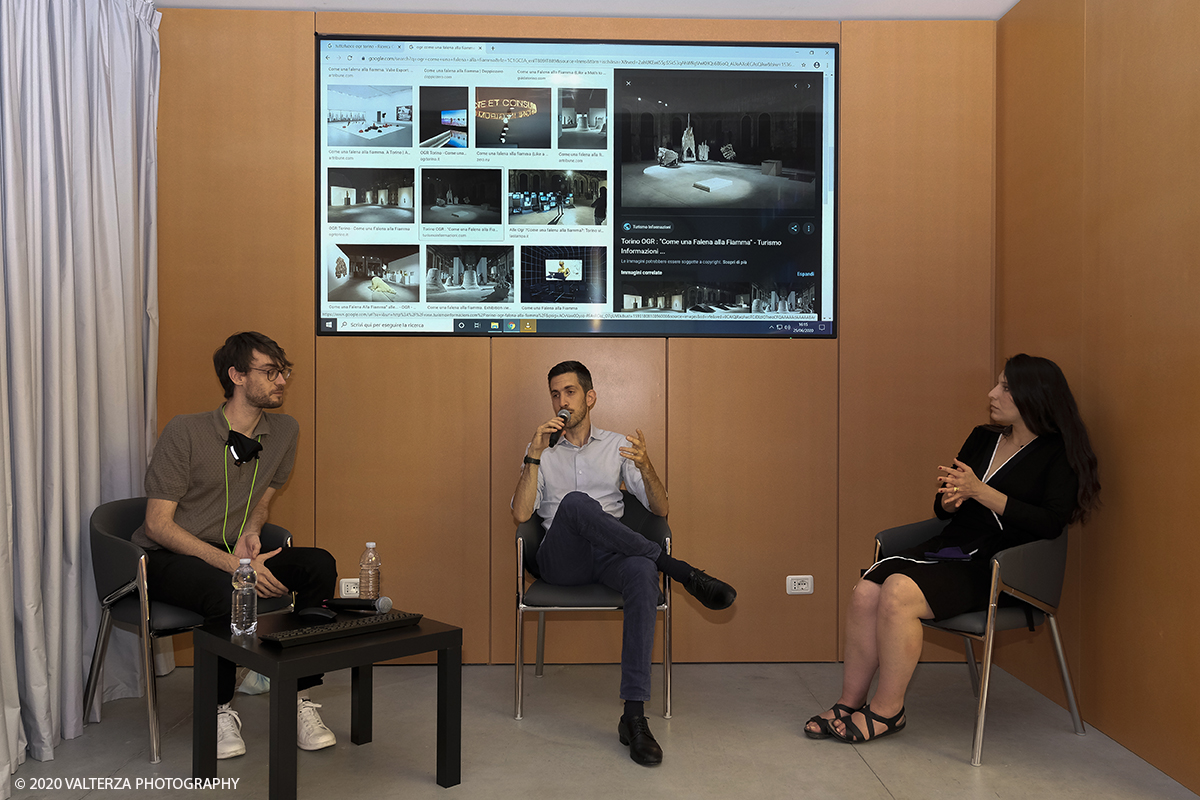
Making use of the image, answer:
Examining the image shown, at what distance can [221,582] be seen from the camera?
2.88 meters

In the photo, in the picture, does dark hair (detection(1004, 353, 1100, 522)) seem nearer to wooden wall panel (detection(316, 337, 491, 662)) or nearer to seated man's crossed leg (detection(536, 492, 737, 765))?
seated man's crossed leg (detection(536, 492, 737, 765))

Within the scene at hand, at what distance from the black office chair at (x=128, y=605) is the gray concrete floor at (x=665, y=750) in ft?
0.70

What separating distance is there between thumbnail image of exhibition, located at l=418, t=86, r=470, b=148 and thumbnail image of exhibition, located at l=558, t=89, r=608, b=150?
0.44 meters

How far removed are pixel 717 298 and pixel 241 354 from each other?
206cm

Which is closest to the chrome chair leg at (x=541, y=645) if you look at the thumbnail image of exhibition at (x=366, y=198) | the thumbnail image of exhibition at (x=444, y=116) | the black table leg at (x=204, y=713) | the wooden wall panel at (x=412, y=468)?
the wooden wall panel at (x=412, y=468)

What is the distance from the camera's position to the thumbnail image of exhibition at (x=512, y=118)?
3918 mm

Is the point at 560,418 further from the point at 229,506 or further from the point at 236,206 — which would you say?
the point at 236,206

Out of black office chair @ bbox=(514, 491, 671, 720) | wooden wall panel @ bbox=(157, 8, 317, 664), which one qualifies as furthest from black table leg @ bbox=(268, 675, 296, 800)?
wooden wall panel @ bbox=(157, 8, 317, 664)

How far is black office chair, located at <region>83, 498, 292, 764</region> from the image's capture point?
2.78 m

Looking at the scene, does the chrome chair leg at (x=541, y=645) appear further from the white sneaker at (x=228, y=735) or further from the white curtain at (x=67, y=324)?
the white curtain at (x=67, y=324)

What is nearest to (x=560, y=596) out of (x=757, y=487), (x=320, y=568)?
(x=320, y=568)

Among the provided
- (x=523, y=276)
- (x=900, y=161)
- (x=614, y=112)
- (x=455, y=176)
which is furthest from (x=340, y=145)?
(x=900, y=161)

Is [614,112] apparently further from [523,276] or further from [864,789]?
[864,789]

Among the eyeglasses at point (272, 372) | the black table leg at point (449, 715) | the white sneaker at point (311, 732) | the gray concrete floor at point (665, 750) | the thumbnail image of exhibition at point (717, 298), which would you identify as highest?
the thumbnail image of exhibition at point (717, 298)
